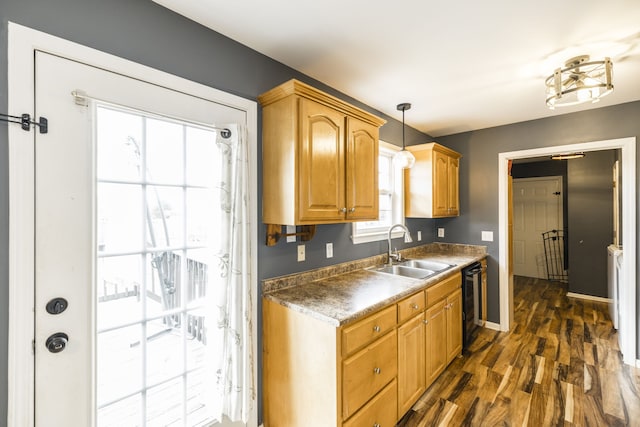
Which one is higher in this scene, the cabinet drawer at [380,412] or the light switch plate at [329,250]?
the light switch plate at [329,250]

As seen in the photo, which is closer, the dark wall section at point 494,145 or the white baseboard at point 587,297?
the dark wall section at point 494,145

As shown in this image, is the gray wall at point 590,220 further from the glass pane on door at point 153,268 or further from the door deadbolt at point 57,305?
the door deadbolt at point 57,305

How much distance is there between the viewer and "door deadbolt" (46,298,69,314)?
111cm

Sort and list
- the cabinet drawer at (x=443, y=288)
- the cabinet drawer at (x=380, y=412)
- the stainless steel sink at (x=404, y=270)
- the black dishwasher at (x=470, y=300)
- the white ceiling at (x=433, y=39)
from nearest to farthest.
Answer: the white ceiling at (x=433, y=39) < the cabinet drawer at (x=380, y=412) < the cabinet drawer at (x=443, y=288) < the stainless steel sink at (x=404, y=270) < the black dishwasher at (x=470, y=300)

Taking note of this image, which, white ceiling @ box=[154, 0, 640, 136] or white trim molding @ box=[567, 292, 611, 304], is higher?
white ceiling @ box=[154, 0, 640, 136]

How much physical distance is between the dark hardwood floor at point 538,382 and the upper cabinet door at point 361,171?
150cm

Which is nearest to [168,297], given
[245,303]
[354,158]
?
[245,303]

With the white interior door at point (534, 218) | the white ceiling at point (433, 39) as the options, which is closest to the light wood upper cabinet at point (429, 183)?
the white ceiling at point (433, 39)

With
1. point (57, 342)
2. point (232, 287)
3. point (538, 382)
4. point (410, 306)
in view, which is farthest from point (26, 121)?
point (538, 382)

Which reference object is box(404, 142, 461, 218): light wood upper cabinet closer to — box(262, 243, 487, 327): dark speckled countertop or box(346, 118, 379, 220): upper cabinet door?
box(262, 243, 487, 327): dark speckled countertop

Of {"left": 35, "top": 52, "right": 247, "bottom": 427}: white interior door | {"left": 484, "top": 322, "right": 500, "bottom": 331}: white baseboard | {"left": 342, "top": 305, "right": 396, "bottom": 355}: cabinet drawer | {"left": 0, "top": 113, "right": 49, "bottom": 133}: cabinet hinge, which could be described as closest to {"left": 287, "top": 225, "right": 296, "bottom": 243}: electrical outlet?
{"left": 35, "top": 52, "right": 247, "bottom": 427}: white interior door

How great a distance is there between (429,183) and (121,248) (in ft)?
9.47

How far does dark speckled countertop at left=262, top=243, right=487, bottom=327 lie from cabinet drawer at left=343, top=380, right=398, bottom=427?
0.54 m

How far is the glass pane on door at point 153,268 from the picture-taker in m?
1.27
